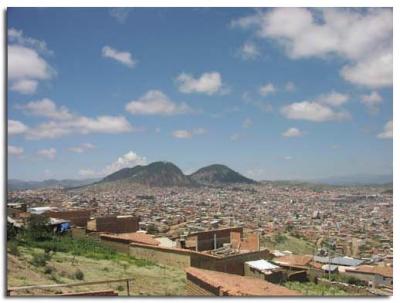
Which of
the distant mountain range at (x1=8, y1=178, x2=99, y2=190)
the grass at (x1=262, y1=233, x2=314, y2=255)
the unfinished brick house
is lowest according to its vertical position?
the grass at (x1=262, y1=233, x2=314, y2=255)

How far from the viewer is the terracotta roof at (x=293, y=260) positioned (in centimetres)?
1041

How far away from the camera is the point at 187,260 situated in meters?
8.32

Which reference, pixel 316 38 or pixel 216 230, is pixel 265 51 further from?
pixel 216 230

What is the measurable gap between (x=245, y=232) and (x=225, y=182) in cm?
212

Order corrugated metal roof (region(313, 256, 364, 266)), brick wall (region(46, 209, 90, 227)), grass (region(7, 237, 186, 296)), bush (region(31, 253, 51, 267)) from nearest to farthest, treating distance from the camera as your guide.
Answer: grass (region(7, 237, 186, 296))
bush (region(31, 253, 51, 267))
corrugated metal roof (region(313, 256, 364, 266))
brick wall (region(46, 209, 90, 227))

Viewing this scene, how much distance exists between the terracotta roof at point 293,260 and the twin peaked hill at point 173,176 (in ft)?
5.90

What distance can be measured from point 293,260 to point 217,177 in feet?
8.29

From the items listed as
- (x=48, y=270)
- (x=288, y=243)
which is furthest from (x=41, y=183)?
(x=288, y=243)

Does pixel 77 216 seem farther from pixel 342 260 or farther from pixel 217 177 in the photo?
pixel 342 260

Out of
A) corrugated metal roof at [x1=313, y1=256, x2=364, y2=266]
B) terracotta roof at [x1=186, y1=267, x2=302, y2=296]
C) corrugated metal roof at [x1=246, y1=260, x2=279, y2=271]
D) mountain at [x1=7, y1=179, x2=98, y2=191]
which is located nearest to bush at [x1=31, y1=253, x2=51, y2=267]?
mountain at [x1=7, y1=179, x2=98, y2=191]

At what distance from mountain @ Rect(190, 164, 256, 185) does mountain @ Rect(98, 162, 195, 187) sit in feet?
0.89

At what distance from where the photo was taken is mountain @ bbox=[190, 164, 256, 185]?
391 inches

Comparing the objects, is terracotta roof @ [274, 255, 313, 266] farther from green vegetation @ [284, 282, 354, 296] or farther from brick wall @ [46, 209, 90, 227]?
brick wall @ [46, 209, 90, 227]

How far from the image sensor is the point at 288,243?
14.3m
